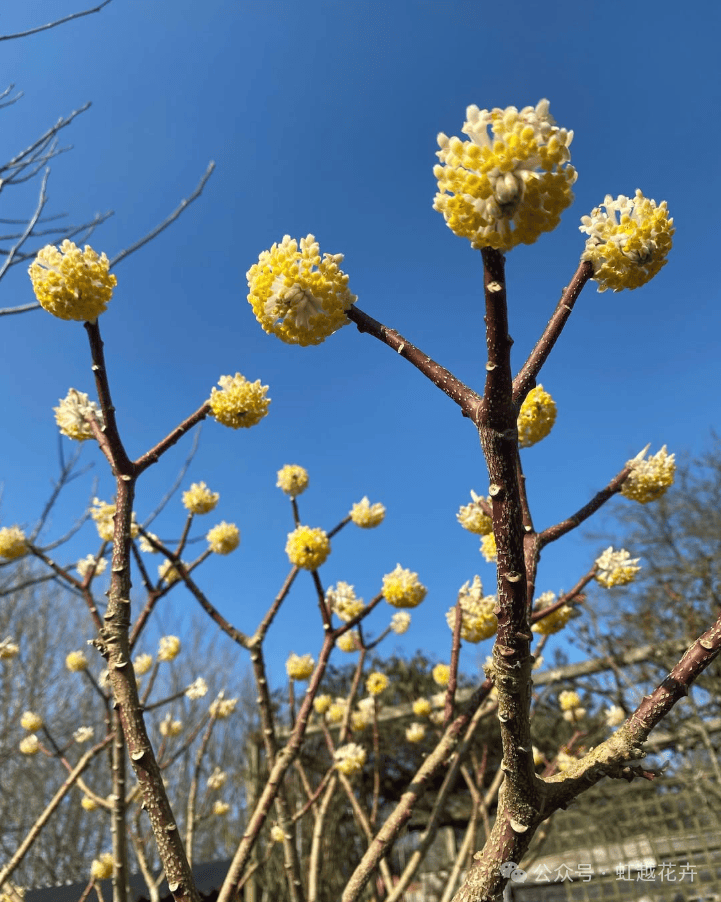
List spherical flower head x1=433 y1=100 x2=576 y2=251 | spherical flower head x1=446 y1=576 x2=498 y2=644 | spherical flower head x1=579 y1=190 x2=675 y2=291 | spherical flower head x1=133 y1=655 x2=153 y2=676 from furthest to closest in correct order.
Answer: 1. spherical flower head x1=133 y1=655 x2=153 y2=676
2. spherical flower head x1=446 y1=576 x2=498 y2=644
3. spherical flower head x1=579 y1=190 x2=675 y2=291
4. spherical flower head x1=433 y1=100 x2=576 y2=251

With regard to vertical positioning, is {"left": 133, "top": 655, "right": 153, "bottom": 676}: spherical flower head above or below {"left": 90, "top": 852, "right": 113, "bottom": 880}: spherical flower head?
above

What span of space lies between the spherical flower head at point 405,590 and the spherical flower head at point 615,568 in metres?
0.56

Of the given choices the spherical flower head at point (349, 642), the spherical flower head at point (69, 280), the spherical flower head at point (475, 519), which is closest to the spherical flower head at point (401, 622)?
the spherical flower head at point (349, 642)

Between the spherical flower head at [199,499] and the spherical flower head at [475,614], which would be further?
Answer: the spherical flower head at [199,499]

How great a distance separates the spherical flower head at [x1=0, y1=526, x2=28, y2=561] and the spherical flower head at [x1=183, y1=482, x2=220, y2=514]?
0.55 meters

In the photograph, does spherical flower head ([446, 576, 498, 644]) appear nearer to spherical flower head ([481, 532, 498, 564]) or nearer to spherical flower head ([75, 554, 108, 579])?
spherical flower head ([481, 532, 498, 564])

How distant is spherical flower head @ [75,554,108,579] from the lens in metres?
2.20

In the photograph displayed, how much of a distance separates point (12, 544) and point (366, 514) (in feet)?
4.04

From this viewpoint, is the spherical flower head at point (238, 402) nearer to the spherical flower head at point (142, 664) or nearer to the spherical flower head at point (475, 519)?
the spherical flower head at point (475, 519)

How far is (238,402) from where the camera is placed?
1.59m

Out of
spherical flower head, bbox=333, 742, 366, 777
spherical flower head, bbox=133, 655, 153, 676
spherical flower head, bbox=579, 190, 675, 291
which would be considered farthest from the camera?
spherical flower head, bbox=133, 655, 153, 676

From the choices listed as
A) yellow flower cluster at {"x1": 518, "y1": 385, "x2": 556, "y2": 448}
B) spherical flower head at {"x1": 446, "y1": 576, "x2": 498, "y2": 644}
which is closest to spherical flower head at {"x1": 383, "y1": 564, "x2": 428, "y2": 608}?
spherical flower head at {"x1": 446, "y1": 576, "x2": 498, "y2": 644}

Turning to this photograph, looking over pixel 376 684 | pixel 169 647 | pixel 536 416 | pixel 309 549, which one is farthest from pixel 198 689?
pixel 536 416

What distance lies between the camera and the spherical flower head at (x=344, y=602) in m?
2.21
